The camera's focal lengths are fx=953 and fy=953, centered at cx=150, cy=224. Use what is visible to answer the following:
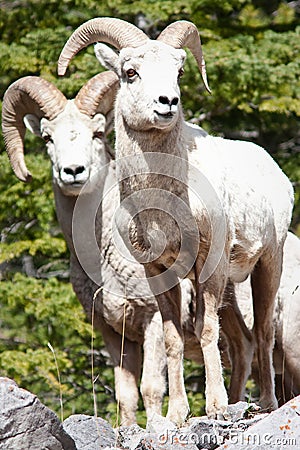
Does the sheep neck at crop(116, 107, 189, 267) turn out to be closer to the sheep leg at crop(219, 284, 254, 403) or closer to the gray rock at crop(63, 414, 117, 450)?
the gray rock at crop(63, 414, 117, 450)

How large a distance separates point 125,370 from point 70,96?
5.03 meters

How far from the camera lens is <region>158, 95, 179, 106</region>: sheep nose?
592 cm

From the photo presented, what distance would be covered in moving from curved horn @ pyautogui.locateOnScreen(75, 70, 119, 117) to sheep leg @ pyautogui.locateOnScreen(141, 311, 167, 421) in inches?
A: 81.4

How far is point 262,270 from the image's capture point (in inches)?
297

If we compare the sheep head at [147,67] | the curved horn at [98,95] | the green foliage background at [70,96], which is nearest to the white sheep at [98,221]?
the curved horn at [98,95]

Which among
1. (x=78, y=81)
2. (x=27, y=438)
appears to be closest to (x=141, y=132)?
(x=27, y=438)

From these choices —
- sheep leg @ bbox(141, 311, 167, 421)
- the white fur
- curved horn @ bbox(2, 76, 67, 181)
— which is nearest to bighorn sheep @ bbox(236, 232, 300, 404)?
sheep leg @ bbox(141, 311, 167, 421)

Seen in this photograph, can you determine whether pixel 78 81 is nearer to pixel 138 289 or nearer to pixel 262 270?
pixel 138 289

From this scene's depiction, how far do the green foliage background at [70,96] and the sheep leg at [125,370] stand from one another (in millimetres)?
2772

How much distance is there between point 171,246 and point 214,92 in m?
6.34

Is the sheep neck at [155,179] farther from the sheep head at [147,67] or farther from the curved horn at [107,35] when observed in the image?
the curved horn at [107,35]

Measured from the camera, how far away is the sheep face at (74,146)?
834 centimetres

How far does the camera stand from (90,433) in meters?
5.88

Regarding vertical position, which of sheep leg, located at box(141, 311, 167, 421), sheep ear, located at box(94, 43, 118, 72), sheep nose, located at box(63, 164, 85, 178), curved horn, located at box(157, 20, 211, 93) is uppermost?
curved horn, located at box(157, 20, 211, 93)
